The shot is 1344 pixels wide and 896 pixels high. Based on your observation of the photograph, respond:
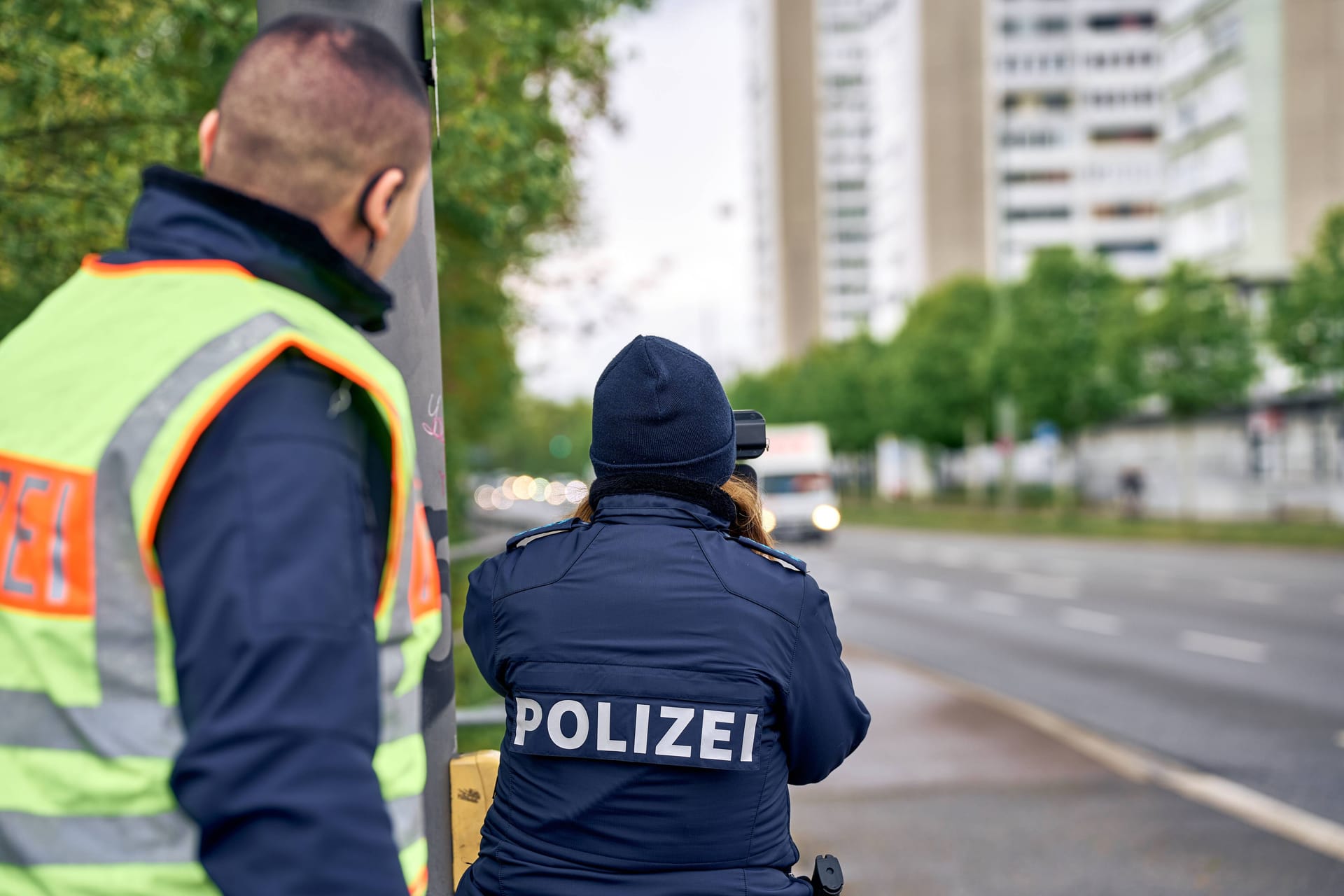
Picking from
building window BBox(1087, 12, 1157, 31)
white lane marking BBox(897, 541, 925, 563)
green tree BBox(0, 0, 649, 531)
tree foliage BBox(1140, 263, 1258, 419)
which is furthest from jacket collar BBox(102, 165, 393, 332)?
building window BBox(1087, 12, 1157, 31)

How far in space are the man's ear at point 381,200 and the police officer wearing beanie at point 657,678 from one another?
0.80m

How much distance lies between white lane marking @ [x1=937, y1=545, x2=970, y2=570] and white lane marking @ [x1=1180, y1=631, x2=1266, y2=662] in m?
11.6

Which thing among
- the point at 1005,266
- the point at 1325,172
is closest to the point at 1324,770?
the point at 1325,172

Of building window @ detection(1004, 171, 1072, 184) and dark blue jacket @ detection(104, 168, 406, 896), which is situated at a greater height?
building window @ detection(1004, 171, 1072, 184)

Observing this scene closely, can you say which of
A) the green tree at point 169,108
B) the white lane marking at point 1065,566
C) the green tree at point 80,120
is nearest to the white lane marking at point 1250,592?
the white lane marking at point 1065,566

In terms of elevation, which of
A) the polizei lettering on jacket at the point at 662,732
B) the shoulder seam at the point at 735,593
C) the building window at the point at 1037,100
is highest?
the building window at the point at 1037,100

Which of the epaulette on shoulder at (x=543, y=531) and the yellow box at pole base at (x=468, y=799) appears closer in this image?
the epaulette on shoulder at (x=543, y=531)

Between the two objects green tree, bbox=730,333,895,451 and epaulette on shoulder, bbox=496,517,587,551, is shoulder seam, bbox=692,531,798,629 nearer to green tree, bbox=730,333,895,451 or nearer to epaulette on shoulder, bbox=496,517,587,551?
epaulette on shoulder, bbox=496,517,587,551

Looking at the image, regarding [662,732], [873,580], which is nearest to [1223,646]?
[873,580]

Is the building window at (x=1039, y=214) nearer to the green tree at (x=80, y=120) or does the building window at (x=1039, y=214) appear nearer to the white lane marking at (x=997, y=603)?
the white lane marking at (x=997, y=603)

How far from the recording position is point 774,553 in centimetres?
214

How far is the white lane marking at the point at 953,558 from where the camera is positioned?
88.4 ft

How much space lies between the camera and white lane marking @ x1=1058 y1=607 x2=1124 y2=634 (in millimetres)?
15617

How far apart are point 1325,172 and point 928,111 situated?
36813 millimetres
